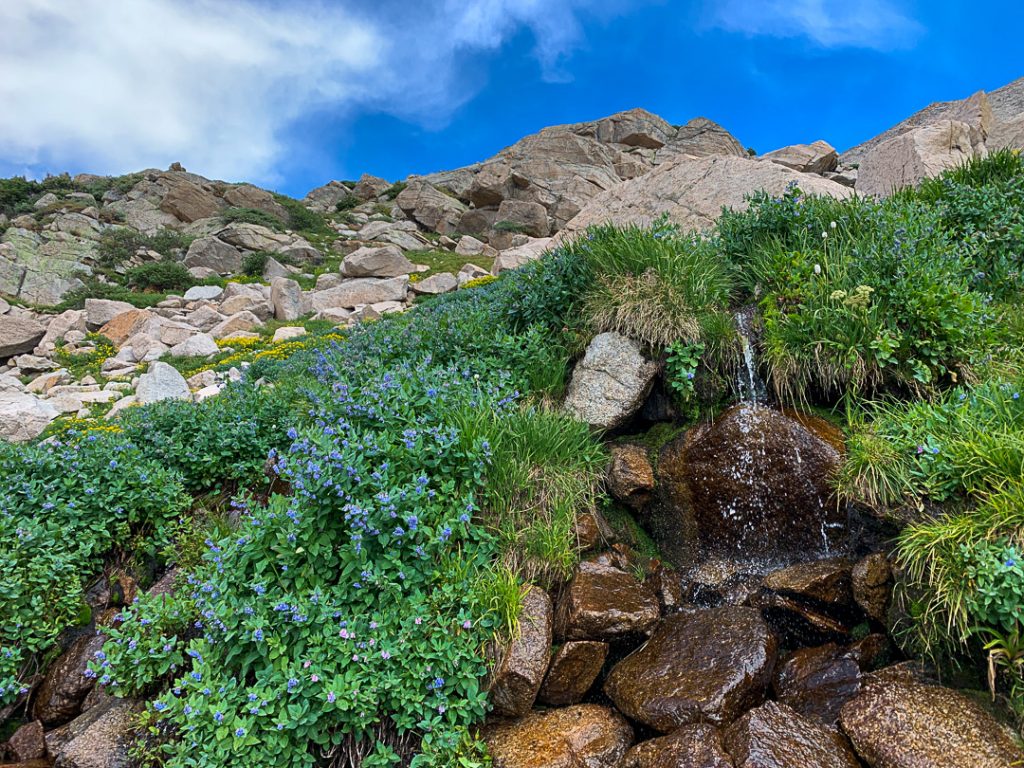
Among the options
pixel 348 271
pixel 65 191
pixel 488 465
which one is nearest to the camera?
pixel 488 465

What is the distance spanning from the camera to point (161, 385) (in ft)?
40.6

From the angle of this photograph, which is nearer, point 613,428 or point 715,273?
point 613,428

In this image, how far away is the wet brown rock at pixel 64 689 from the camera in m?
4.64

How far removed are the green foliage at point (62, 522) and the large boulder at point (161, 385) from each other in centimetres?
634

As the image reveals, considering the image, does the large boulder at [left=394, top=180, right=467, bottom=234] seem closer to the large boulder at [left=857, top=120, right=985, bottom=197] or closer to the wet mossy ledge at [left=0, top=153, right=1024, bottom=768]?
the large boulder at [left=857, top=120, right=985, bottom=197]

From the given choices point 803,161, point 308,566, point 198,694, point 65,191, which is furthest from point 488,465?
point 65,191

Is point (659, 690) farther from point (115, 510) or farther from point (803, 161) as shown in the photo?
point (803, 161)

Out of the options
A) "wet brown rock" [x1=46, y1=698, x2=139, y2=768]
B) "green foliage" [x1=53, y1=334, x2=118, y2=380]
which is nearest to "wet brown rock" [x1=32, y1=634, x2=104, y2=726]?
"wet brown rock" [x1=46, y1=698, x2=139, y2=768]

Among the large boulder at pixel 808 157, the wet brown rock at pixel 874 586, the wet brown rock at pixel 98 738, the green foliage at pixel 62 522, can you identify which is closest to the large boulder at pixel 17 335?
the green foliage at pixel 62 522

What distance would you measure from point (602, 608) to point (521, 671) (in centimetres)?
79

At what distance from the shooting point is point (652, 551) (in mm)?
5527

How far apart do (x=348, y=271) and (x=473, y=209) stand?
17.8m

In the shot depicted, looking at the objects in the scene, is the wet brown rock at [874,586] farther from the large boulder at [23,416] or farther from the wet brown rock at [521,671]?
the large boulder at [23,416]

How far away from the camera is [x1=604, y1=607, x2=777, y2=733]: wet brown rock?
392 centimetres
